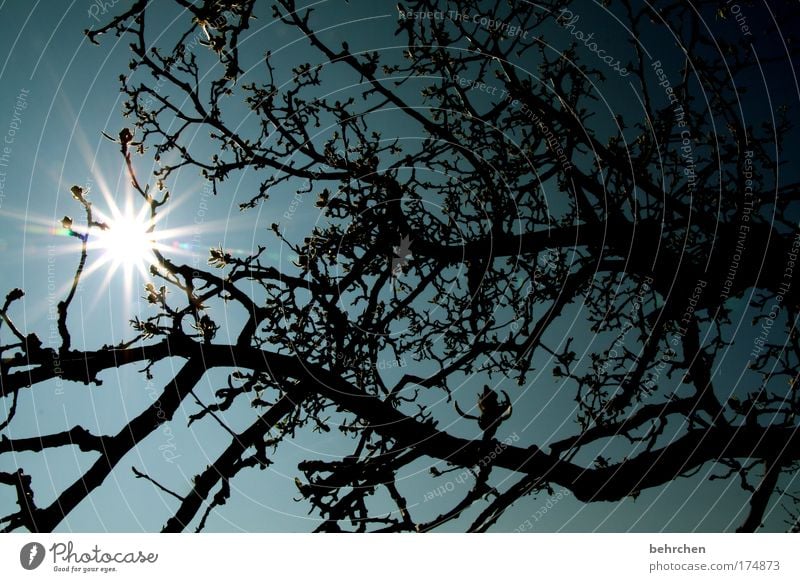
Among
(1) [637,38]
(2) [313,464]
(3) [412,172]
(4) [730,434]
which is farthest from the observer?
(3) [412,172]

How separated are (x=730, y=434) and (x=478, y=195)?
390 centimetres

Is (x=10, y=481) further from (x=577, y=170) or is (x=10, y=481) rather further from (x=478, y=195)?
(x=577, y=170)

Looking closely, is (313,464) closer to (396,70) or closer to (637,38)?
(396,70)

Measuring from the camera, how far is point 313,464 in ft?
13.3

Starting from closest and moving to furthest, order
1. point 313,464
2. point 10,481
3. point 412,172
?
point 10,481
point 313,464
point 412,172

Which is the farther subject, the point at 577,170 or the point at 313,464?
the point at 577,170

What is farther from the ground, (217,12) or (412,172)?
(217,12)

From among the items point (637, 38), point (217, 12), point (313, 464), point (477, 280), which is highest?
point (217, 12)

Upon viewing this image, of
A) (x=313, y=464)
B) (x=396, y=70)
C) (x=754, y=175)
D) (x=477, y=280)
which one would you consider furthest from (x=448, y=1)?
(x=313, y=464)

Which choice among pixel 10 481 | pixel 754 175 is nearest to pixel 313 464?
pixel 10 481

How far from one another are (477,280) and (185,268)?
11.5ft
